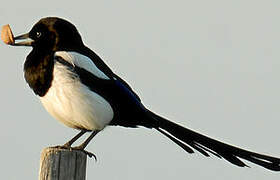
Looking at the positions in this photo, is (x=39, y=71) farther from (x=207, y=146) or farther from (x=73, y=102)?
(x=207, y=146)

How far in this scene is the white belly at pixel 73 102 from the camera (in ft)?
16.2

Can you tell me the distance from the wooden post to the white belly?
42.3 inches

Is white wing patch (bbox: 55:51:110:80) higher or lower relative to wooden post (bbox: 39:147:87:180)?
higher

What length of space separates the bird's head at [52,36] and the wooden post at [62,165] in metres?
1.46

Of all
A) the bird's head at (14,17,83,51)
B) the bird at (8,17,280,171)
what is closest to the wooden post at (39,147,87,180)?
the bird at (8,17,280,171)

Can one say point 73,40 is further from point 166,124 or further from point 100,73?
point 166,124

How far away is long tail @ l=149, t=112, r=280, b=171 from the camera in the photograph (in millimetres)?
4858

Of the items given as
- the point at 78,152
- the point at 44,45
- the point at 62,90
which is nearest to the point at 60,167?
the point at 78,152

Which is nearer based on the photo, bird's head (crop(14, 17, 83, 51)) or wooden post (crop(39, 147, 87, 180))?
wooden post (crop(39, 147, 87, 180))

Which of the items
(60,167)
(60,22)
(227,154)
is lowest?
(227,154)

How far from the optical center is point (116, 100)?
17.1 ft

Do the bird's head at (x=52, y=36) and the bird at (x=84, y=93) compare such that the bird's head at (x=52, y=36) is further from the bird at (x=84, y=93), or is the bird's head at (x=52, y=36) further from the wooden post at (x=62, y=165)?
the wooden post at (x=62, y=165)

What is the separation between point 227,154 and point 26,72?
149cm

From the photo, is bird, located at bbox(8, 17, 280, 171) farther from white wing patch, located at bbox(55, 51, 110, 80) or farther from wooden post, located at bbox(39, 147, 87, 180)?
wooden post, located at bbox(39, 147, 87, 180)
